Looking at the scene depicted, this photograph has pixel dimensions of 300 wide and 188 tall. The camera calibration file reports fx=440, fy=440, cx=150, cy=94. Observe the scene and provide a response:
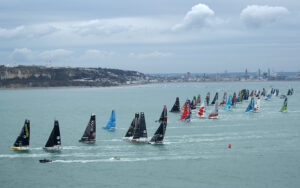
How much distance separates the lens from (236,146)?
48.3m

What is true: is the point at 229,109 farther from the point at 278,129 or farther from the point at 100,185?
the point at 100,185

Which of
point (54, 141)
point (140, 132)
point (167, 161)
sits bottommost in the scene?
point (167, 161)

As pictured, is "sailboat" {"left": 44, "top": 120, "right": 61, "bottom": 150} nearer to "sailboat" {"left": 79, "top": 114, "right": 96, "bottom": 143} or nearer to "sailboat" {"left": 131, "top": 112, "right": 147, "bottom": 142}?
"sailboat" {"left": 79, "top": 114, "right": 96, "bottom": 143}

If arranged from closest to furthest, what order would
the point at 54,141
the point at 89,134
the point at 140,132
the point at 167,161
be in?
the point at 167,161 → the point at 54,141 → the point at 89,134 → the point at 140,132

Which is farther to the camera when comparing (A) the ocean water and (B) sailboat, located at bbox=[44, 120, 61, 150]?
(B) sailboat, located at bbox=[44, 120, 61, 150]

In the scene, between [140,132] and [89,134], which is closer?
[89,134]

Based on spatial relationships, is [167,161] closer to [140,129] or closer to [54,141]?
[140,129]

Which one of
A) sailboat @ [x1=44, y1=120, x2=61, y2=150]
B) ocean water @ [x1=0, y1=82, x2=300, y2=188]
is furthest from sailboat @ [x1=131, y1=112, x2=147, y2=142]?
sailboat @ [x1=44, y1=120, x2=61, y2=150]

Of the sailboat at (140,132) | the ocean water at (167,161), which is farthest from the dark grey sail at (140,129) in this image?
the ocean water at (167,161)

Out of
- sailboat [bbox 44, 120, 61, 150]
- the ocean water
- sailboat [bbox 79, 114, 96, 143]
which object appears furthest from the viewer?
sailboat [bbox 79, 114, 96, 143]

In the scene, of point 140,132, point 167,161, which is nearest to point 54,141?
point 140,132

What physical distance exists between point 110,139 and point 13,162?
14004mm

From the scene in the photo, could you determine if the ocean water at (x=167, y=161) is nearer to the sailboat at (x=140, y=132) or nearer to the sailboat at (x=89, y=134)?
the sailboat at (x=89, y=134)

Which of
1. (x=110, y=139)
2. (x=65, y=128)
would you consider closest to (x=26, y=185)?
(x=110, y=139)
